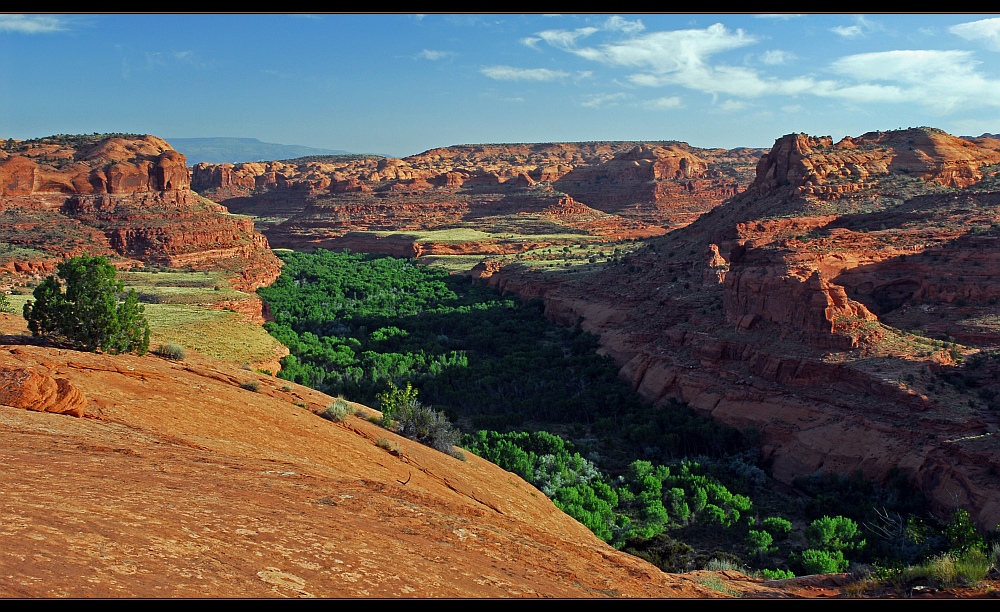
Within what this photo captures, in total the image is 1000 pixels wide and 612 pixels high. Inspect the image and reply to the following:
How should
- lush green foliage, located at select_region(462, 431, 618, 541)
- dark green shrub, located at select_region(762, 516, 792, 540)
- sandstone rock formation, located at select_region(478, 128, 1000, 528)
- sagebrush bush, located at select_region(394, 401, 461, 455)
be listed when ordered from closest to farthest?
1. sagebrush bush, located at select_region(394, 401, 461, 455)
2. dark green shrub, located at select_region(762, 516, 792, 540)
3. lush green foliage, located at select_region(462, 431, 618, 541)
4. sandstone rock formation, located at select_region(478, 128, 1000, 528)

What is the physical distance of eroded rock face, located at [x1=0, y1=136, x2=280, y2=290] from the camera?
53.5 meters

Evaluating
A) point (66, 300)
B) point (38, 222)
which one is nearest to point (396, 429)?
point (66, 300)

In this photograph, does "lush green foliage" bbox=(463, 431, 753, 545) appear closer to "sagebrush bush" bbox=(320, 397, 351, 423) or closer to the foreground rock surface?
the foreground rock surface

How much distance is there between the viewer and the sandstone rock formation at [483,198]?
94.1m

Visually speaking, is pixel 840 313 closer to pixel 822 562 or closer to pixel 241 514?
pixel 822 562

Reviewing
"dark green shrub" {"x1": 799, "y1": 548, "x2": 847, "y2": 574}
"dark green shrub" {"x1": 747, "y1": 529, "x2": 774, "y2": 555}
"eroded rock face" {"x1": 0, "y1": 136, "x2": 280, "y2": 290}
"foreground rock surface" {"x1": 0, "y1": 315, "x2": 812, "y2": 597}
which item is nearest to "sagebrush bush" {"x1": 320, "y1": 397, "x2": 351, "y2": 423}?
"foreground rock surface" {"x1": 0, "y1": 315, "x2": 812, "y2": 597}

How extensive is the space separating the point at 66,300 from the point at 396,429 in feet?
28.4

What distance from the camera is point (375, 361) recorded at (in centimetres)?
3425

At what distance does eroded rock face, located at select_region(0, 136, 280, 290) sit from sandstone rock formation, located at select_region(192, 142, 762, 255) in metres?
25.0

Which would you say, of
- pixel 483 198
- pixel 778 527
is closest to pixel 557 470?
pixel 778 527

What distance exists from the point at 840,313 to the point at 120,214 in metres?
53.0

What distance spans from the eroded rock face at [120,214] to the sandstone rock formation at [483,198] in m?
25.0

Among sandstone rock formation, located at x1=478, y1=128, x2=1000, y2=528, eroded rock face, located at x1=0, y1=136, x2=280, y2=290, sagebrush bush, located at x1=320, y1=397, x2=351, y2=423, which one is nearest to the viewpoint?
sagebrush bush, located at x1=320, y1=397, x2=351, y2=423

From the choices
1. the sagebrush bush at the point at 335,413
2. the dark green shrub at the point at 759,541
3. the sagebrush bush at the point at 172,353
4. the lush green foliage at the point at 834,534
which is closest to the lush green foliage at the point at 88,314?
the sagebrush bush at the point at 172,353
